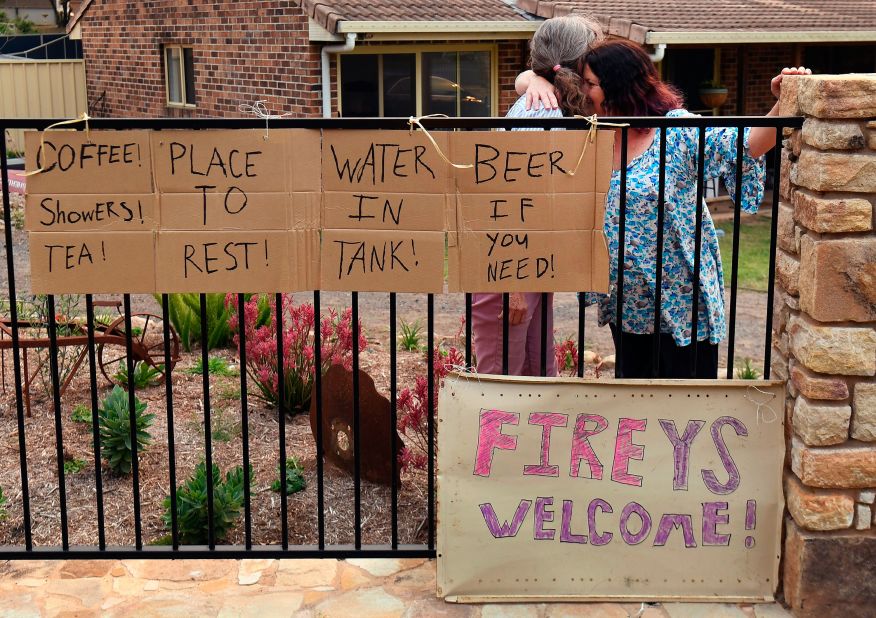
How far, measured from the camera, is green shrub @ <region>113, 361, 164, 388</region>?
549 centimetres

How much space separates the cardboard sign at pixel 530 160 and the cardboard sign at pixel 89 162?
89 centimetres

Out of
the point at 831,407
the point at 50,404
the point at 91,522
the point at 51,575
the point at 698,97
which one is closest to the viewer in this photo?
the point at 831,407

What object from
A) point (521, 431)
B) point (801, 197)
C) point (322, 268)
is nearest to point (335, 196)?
point (322, 268)

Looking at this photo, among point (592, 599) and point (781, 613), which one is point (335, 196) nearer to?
point (592, 599)

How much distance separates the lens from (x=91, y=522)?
415cm

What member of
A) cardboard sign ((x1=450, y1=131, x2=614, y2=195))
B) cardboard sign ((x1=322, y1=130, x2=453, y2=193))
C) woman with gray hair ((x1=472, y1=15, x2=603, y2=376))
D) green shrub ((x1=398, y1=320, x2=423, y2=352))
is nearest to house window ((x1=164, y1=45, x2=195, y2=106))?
green shrub ((x1=398, y1=320, x2=423, y2=352))

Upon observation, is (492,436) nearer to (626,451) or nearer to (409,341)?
(626,451)

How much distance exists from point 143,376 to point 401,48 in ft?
25.7

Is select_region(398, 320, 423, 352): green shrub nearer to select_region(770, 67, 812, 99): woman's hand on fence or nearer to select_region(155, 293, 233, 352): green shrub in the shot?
select_region(155, 293, 233, 352): green shrub

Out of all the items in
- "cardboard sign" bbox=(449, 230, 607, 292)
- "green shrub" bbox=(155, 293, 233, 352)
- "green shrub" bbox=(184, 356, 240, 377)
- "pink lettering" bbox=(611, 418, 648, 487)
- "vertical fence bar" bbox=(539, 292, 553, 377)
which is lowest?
"green shrub" bbox=(184, 356, 240, 377)

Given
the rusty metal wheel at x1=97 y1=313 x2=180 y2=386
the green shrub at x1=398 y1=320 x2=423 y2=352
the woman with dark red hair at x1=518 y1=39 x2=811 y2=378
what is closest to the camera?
the woman with dark red hair at x1=518 y1=39 x2=811 y2=378

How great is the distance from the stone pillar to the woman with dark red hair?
289 mm

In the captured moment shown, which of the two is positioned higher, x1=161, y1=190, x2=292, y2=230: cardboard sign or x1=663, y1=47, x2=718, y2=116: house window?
x1=663, y1=47, x2=718, y2=116: house window

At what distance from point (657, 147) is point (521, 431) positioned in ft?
3.29
